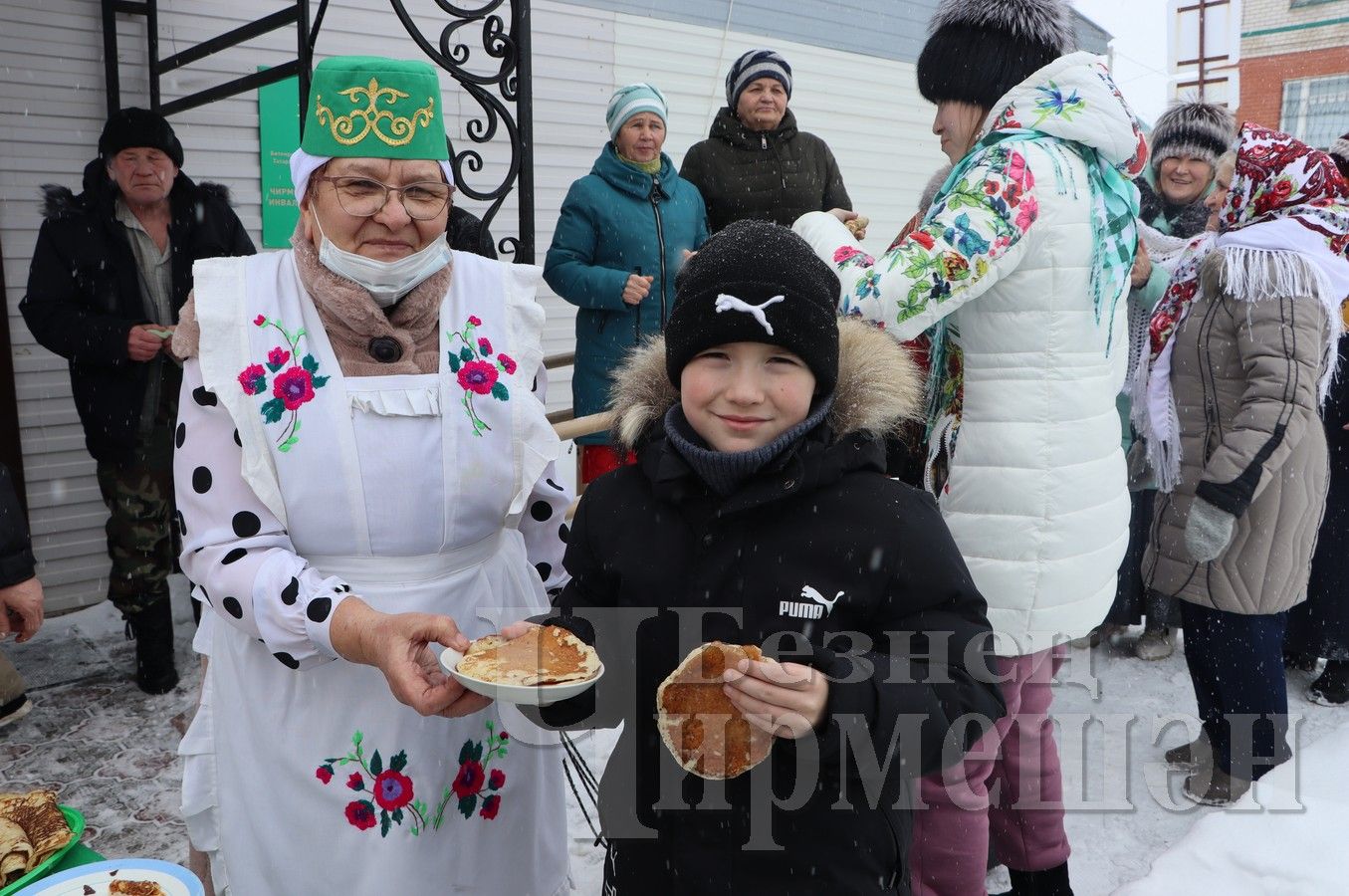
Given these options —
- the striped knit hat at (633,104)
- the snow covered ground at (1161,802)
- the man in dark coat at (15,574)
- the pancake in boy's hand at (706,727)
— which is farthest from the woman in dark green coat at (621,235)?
the pancake in boy's hand at (706,727)

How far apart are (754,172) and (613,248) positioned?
2.91 ft

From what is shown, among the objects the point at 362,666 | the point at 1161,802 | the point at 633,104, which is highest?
the point at 633,104

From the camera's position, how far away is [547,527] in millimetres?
2207

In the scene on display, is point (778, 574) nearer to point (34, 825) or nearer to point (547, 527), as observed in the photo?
point (547, 527)

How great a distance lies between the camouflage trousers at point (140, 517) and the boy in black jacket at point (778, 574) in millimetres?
3213

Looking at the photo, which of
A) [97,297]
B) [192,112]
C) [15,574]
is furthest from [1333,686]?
[192,112]

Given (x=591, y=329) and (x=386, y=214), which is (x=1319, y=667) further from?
(x=386, y=214)

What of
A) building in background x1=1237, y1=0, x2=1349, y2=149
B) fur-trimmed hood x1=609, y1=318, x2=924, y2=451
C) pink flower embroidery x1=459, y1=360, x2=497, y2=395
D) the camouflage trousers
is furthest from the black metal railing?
building in background x1=1237, y1=0, x2=1349, y2=149

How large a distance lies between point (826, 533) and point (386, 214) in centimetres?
101

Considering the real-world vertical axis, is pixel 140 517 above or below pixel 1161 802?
above

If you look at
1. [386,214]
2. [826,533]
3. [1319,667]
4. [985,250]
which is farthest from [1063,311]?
[1319,667]

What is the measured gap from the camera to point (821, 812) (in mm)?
1641

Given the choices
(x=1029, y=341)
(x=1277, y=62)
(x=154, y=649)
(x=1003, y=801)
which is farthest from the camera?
(x=1277, y=62)

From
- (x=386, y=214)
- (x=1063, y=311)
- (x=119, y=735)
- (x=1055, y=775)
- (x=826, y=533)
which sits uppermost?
(x=386, y=214)
